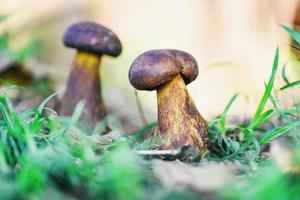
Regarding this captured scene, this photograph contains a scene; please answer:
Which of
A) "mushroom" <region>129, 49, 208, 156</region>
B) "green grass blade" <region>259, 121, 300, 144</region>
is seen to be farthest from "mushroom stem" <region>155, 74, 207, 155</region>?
"green grass blade" <region>259, 121, 300, 144</region>

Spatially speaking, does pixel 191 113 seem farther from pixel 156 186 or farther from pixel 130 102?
pixel 130 102

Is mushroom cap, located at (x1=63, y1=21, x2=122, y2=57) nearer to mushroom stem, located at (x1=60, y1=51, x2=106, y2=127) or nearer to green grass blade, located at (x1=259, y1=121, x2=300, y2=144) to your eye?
mushroom stem, located at (x1=60, y1=51, x2=106, y2=127)

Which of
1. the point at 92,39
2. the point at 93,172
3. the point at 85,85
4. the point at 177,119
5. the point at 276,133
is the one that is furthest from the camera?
the point at 85,85

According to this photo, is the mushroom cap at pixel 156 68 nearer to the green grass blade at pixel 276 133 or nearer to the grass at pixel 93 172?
the grass at pixel 93 172

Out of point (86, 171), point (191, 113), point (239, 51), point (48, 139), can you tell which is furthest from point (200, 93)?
point (86, 171)

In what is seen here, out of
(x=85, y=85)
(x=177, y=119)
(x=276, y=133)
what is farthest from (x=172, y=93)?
(x=85, y=85)

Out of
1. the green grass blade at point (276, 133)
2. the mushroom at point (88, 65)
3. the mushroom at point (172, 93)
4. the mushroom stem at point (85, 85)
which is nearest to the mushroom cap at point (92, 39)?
the mushroom at point (88, 65)

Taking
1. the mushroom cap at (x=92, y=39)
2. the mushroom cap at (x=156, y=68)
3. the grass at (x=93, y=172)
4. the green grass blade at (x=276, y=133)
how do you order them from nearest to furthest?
the grass at (x=93, y=172)
the green grass blade at (x=276, y=133)
the mushroom cap at (x=156, y=68)
the mushroom cap at (x=92, y=39)

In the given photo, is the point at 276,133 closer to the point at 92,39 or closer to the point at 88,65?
the point at 92,39
